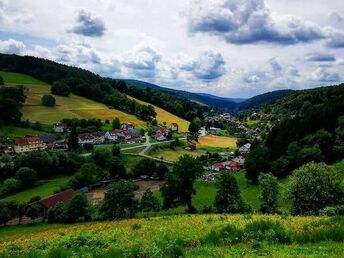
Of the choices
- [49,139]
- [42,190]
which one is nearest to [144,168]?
[42,190]

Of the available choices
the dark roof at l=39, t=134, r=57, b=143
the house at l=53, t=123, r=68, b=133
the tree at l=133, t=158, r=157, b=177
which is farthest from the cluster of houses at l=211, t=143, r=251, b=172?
the house at l=53, t=123, r=68, b=133

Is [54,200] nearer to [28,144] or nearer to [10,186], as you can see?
[10,186]

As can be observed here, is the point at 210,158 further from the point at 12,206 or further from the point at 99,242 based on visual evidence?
the point at 99,242

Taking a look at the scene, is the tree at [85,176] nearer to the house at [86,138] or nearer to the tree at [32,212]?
the tree at [32,212]

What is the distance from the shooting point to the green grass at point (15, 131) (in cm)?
14488

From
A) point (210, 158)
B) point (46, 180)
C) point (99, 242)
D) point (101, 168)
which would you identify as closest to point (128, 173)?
point (101, 168)

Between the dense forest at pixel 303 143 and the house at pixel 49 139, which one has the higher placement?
the dense forest at pixel 303 143

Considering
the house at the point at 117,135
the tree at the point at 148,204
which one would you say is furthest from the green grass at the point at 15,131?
the tree at the point at 148,204

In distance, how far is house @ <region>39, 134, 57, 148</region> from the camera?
466 feet

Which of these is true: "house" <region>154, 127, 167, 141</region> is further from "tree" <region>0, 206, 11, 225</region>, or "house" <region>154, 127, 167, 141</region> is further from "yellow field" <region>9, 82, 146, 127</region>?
"tree" <region>0, 206, 11, 225</region>

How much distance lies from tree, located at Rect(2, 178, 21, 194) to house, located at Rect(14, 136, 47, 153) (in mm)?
30225

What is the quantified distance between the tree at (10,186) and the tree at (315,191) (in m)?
72.7

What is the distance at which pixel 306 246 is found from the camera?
14.8 meters

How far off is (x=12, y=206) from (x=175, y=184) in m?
31.8
